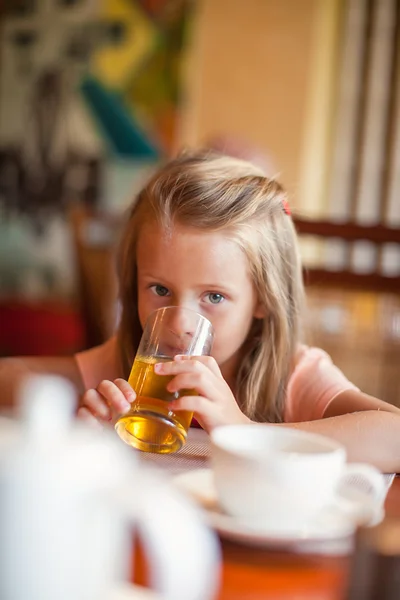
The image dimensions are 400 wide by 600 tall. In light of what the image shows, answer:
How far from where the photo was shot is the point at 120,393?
774mm

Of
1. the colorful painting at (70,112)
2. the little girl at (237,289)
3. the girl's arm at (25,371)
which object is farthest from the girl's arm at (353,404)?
the colorful painting at (70,112)

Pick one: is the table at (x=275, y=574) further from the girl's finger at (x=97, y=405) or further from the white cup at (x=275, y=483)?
the girl's finger at (x=97, y=405)

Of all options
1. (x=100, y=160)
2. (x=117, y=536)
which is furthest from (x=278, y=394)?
(x=100, y=160)

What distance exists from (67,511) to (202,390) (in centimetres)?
46

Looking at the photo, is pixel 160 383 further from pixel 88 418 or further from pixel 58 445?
pixel 58 445

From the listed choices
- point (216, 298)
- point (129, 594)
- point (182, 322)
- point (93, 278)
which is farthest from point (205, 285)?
point (93, 278)

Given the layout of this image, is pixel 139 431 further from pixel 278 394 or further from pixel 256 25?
pixel 256 25

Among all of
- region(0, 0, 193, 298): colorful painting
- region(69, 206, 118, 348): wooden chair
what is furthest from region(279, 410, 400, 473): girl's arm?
region(0, 0, 193, 298): colorful painting

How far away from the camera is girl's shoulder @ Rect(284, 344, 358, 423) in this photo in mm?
1106

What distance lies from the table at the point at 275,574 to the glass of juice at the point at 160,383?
247 millimetres

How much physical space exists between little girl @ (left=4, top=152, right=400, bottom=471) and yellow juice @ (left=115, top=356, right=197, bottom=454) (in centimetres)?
14

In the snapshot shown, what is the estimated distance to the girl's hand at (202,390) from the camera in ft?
2.53

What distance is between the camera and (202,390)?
78 cm

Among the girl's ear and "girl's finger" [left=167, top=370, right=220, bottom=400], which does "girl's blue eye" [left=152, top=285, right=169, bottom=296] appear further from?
"girl's finger" [left=167, top=370, right=220, bottom=400]
